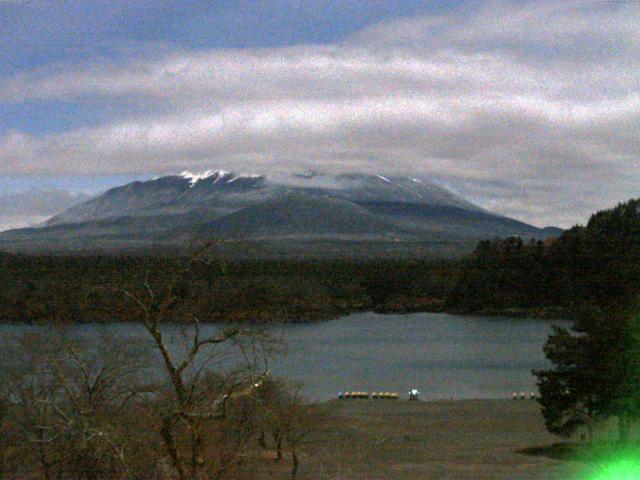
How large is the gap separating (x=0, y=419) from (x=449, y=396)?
73.5 ft

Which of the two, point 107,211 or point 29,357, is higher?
point 107,211

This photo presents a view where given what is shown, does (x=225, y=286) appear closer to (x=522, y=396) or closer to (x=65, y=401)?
(x=522, y=396)

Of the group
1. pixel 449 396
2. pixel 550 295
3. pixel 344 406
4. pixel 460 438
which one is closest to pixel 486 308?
pixel 550 295

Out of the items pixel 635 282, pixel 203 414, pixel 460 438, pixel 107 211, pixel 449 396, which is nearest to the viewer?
pixel 203 414

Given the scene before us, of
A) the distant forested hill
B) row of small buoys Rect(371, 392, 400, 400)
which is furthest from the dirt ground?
the distant forested hill

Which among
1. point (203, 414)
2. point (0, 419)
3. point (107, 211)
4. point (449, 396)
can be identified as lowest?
point (449, 396)

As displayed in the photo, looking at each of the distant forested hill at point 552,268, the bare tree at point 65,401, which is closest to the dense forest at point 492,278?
the distant forested hill at point 552,268

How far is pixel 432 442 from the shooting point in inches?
821

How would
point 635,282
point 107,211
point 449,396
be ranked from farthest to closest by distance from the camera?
1. point 107,211
2. point 635,282
3. point 449,396

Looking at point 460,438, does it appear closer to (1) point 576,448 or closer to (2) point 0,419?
(1) point 576,448

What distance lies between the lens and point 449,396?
30.6 metres

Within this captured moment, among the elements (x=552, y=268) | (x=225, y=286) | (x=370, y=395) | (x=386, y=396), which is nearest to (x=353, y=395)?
(x=370, y=395)

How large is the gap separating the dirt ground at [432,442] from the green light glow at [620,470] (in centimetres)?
49

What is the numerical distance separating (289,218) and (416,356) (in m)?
97.2
